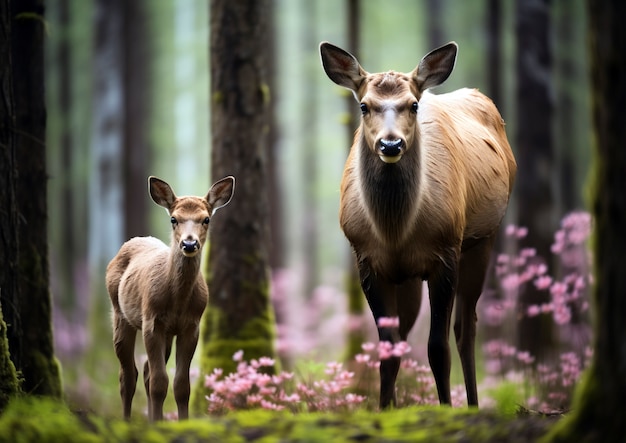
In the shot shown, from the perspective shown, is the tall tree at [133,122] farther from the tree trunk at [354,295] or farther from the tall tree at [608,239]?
the tall tree at [608,239]

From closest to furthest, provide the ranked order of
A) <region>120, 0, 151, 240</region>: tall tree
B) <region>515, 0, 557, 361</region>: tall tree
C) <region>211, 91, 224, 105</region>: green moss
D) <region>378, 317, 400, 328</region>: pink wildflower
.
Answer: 1. <region>378, 317, 400, 328</region>: pink wildflower
2. <region>211, 91, 224, 105</region>: green moss
3. <region>515, 0, 557, 361</region>: tall tree
4. <region>120, 0, 151, 240</region>: tall tree

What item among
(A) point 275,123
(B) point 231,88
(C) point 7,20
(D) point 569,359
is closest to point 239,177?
(B) point 231,88

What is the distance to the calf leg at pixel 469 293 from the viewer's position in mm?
7891

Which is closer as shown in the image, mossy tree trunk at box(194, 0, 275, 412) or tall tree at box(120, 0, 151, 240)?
mossy tree trunk at box(194, 0, 275, 412)

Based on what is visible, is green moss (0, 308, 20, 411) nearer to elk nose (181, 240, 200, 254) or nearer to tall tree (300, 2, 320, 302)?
elk nose (181, 240, 200, 254)

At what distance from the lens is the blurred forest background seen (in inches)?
517

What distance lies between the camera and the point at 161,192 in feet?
23.1

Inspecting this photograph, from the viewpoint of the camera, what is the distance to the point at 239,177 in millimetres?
9266

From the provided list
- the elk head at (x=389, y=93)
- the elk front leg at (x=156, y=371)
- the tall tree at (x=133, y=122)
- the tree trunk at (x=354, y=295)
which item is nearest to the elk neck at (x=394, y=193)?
the elk head at (x=389, y=93)

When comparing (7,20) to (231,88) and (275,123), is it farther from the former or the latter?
(275,123)

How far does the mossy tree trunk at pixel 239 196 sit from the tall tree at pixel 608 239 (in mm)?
5317

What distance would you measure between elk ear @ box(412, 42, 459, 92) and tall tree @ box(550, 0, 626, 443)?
2704 millimetres

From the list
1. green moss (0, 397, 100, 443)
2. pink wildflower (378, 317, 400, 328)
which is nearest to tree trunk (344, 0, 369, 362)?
pink wildflower (378, 317, 400, 328)

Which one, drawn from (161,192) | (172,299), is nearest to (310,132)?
(161,192)
